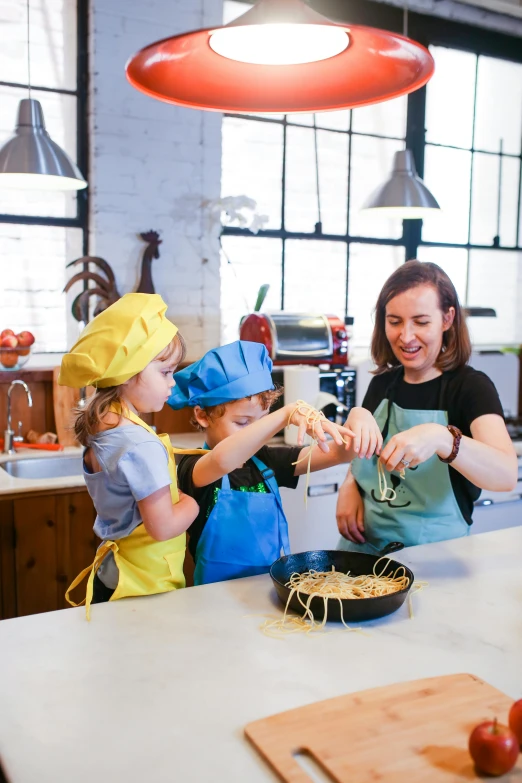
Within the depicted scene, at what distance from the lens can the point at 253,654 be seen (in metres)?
1.28

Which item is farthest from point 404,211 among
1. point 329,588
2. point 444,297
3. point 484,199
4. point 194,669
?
point 194,669

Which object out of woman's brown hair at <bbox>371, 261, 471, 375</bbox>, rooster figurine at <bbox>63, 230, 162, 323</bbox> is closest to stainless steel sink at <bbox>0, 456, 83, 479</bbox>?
rooster figurine at <bbox>63, 230, 162, 323</bbox>

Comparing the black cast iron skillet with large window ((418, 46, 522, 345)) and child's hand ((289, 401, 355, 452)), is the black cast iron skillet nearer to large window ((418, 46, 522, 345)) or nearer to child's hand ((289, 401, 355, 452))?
child's hand ((289, 401, 355, 452))

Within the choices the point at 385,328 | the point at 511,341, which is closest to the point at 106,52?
the point at 385,328

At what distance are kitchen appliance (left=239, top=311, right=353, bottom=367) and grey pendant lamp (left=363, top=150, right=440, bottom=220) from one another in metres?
0.62

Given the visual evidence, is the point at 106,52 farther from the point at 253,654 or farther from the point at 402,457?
the point at 253,654

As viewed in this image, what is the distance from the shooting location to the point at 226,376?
1.78 metres

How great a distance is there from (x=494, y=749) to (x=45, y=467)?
8.35ft

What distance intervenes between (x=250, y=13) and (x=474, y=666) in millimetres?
1106

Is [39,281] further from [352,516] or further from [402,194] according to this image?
[352,516]

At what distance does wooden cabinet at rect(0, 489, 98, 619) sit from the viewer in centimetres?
267

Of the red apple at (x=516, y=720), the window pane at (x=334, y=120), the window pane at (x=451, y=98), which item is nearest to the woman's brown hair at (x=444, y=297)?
the red apple at (x=516, y=720)

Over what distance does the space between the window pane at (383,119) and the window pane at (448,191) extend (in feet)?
0.94

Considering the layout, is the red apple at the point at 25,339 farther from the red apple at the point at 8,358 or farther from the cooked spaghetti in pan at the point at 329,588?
the cooked spaghetti in pan at the point at 329,588
